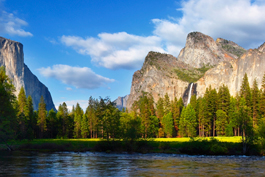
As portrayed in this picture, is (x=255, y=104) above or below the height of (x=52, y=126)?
above

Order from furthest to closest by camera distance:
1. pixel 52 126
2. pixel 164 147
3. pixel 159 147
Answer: pixel 52 126 < pixel 159 147 < pixel 164 147

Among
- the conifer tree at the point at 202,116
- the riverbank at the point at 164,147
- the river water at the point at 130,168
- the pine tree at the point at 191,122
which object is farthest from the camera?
the pine tree at the point at 191,122

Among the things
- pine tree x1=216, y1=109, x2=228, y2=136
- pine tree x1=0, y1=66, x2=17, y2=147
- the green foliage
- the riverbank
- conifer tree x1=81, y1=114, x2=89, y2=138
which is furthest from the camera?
conifer tree x1=81, y1=114, x2=89, y2=138

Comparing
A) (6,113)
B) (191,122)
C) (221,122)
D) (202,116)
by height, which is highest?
(6,113)

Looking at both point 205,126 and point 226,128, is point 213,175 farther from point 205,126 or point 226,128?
point 205,126

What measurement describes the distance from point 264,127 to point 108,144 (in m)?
27.2

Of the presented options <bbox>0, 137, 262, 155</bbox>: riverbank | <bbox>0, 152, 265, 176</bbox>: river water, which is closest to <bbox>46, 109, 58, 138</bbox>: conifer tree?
<bbox>0, 137, 262, 155</bbox>: riverbank

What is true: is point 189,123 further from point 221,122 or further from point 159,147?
point 159,147

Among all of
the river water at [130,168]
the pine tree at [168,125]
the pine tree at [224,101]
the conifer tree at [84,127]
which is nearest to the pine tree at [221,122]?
the pine tree at [224,101]

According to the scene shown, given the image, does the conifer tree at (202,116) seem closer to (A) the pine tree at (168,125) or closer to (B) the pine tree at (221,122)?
(B) the pine tree at (221,122)

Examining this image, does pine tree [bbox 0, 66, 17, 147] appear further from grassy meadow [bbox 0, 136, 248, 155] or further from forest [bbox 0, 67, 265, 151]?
forest [bbox 0, 67, 265, 151]

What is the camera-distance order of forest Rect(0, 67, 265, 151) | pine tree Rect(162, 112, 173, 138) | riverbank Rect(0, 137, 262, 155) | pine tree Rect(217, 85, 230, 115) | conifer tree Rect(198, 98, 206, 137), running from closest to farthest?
riverbank Rect(0, 137, 262, 155)
forest Rect(0, 67, 265, 151)
conifer tree Rect(198, 98, 206, 137)
pine tree Rect(217, 85, 230, 115)
pine tree Rect(162, 112, 173, 138)

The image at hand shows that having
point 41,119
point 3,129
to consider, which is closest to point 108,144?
point 3,129

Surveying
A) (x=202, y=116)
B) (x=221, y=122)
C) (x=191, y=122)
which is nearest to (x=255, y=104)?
(x=221, y=122)
